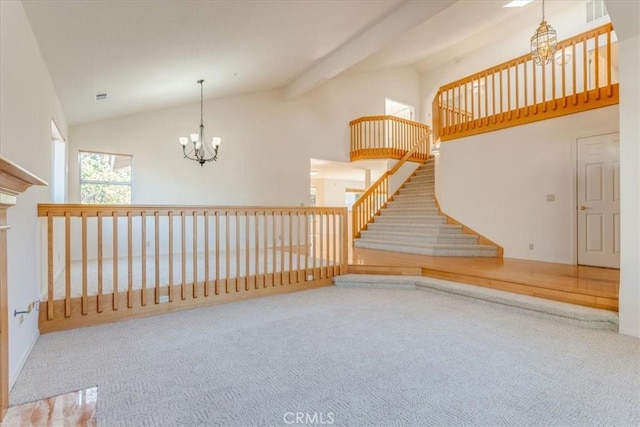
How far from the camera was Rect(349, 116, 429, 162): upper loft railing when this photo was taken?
27.7 ft

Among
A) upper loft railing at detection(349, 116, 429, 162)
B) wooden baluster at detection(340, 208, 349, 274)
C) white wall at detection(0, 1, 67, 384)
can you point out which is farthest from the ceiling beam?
white wall at detection(0, 1, 67, 384)

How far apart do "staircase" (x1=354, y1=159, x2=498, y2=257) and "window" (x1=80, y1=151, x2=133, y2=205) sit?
4877 millimetres

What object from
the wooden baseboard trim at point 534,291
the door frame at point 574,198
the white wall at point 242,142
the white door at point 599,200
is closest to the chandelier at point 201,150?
the white wall at point 242,142

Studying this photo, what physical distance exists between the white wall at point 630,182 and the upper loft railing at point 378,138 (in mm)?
5804

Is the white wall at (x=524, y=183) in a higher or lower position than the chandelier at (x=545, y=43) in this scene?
lower

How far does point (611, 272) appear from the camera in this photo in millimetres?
4277

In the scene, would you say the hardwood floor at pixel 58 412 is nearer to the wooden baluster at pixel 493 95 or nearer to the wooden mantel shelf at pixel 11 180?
the wooden mantel shelf at pixel 11 180

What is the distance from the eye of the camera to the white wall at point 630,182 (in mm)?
2592

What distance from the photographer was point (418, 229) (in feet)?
21.6

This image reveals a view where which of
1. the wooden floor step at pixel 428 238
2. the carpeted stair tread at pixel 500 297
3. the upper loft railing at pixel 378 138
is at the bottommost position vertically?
the carpeted stair tread at pixel 500 297

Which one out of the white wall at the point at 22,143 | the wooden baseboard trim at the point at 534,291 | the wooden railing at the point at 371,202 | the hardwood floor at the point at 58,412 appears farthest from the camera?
the wooden railing at the point at 371,202

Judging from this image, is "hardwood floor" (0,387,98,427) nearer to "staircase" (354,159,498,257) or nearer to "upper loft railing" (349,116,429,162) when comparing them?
"staircase" (354,159,498,257)

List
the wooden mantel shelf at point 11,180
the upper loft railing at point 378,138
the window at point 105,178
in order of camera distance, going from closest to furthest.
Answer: the wooden mantel shelf at point 11,180 → the window at point 105,178 → the upper loft railing at point 378,138

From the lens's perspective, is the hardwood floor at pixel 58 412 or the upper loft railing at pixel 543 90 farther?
the upper loft railing at pixel 543 90
